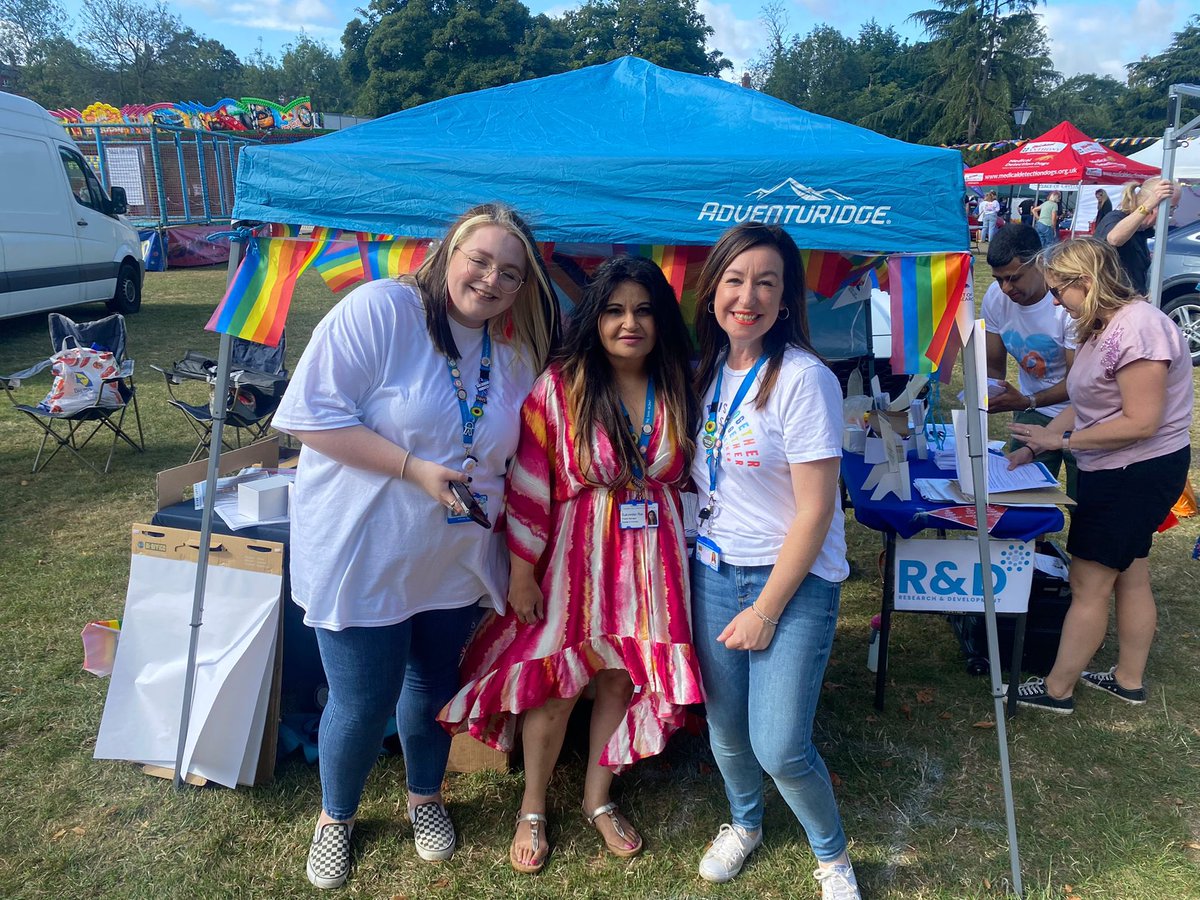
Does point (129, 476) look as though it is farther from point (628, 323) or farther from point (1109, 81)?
point (1109, 81)

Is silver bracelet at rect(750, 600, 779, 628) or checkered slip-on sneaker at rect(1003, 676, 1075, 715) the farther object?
checkered slip-on sneaker at rect(1003, 676, 1075, 715)

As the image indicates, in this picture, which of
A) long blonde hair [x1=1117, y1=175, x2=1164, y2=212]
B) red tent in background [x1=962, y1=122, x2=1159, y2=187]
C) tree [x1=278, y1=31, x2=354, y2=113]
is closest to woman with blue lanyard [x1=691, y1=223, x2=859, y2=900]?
long blonde hair [x1=1117, y1=175, x2=1164, y2=212]

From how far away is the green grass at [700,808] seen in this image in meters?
2.42

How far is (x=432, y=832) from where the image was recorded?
2492 millimetres

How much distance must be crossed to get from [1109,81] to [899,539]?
79.2m

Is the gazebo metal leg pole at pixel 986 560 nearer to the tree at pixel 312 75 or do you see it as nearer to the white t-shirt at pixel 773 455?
the white t-shirt at pixel 773 455

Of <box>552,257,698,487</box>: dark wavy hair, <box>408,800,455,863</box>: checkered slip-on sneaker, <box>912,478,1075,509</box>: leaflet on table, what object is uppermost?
<box>552,257,698,487</box>: dark wavy hair

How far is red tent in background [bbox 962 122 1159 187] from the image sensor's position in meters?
14.0

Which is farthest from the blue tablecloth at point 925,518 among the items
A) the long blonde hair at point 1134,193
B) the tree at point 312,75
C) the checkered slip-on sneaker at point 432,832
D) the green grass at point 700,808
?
the tree at point 312,75

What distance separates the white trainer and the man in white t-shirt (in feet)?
6.81

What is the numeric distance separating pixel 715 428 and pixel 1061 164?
14.8 metres

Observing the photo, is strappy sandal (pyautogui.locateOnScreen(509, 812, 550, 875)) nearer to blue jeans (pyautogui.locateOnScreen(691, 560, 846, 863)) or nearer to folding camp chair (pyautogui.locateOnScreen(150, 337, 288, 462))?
blue jeans (pyautogui.locateOnScreen(691, 560, 846, 863))

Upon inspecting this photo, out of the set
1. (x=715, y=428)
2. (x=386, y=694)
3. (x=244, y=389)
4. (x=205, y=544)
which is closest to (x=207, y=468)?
(x=205, y=544)

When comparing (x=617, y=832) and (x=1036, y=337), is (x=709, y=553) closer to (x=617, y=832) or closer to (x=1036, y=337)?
(x=617, y=832)
